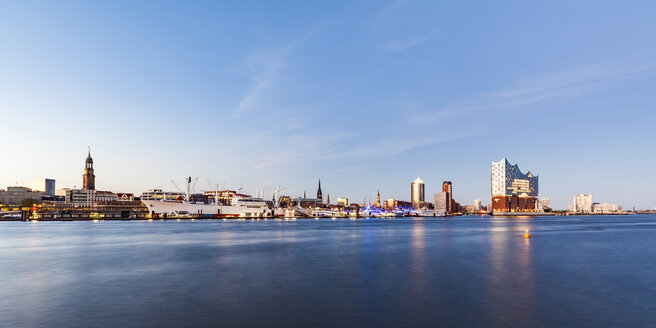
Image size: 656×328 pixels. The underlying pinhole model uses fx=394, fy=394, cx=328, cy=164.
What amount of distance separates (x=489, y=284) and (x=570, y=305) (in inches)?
292

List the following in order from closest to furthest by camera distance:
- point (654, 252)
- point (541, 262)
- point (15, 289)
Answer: point (15, 289), point (541, 262), point (654, 252)

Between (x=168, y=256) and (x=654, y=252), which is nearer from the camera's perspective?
(x=168, y=256)

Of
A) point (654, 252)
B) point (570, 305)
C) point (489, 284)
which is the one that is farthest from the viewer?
point (654, 252)

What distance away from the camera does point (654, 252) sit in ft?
189

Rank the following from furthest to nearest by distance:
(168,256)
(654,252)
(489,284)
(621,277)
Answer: (654,252) < (168,256) < (621,277) < (489,284)

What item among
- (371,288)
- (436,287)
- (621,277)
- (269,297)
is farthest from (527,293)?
(269,297)

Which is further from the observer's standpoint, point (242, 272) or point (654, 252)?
point (654, 252)

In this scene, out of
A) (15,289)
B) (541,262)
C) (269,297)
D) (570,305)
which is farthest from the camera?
(541,262)

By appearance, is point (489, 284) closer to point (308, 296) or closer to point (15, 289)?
point (308, 296)

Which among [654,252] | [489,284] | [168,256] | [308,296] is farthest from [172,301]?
[654,252]

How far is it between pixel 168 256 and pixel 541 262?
150 feet

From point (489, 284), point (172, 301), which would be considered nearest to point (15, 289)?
point (172, 301)

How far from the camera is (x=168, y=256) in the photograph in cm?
5091

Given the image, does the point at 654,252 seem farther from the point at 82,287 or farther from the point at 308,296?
the point at 82,287
